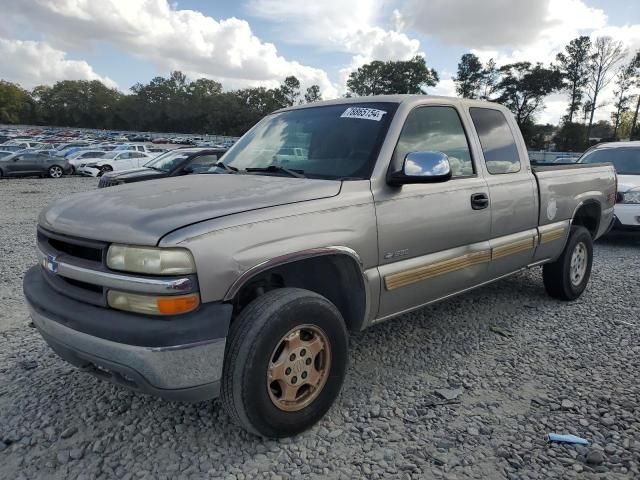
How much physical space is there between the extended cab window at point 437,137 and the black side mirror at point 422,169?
17cm

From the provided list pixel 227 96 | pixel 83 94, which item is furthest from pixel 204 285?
pixel 83 94

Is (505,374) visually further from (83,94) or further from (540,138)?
(83,94)

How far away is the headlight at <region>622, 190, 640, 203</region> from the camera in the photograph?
7809mm

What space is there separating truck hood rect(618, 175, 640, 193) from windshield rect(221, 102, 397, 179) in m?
6.37

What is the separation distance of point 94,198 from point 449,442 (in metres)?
2.36

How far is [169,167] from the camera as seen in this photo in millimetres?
11797

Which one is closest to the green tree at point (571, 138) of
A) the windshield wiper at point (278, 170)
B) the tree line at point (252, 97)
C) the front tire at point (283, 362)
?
the tree line at point (252, 97)

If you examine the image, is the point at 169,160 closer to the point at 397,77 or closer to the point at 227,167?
the point at 227,167

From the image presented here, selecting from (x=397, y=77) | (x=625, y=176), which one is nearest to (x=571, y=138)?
(x=397, y=77)

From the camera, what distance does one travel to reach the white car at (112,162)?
24047 millimetres

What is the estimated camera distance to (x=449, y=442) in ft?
8.66

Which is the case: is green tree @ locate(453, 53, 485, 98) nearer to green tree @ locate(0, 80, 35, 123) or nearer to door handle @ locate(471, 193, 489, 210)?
door handle @ locate(471, 193, 489, 210)

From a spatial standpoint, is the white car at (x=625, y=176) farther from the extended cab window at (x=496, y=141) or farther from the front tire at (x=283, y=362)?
the front tire at (x=283, y=362)

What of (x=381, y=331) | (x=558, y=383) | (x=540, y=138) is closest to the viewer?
(x=558, y=383)
